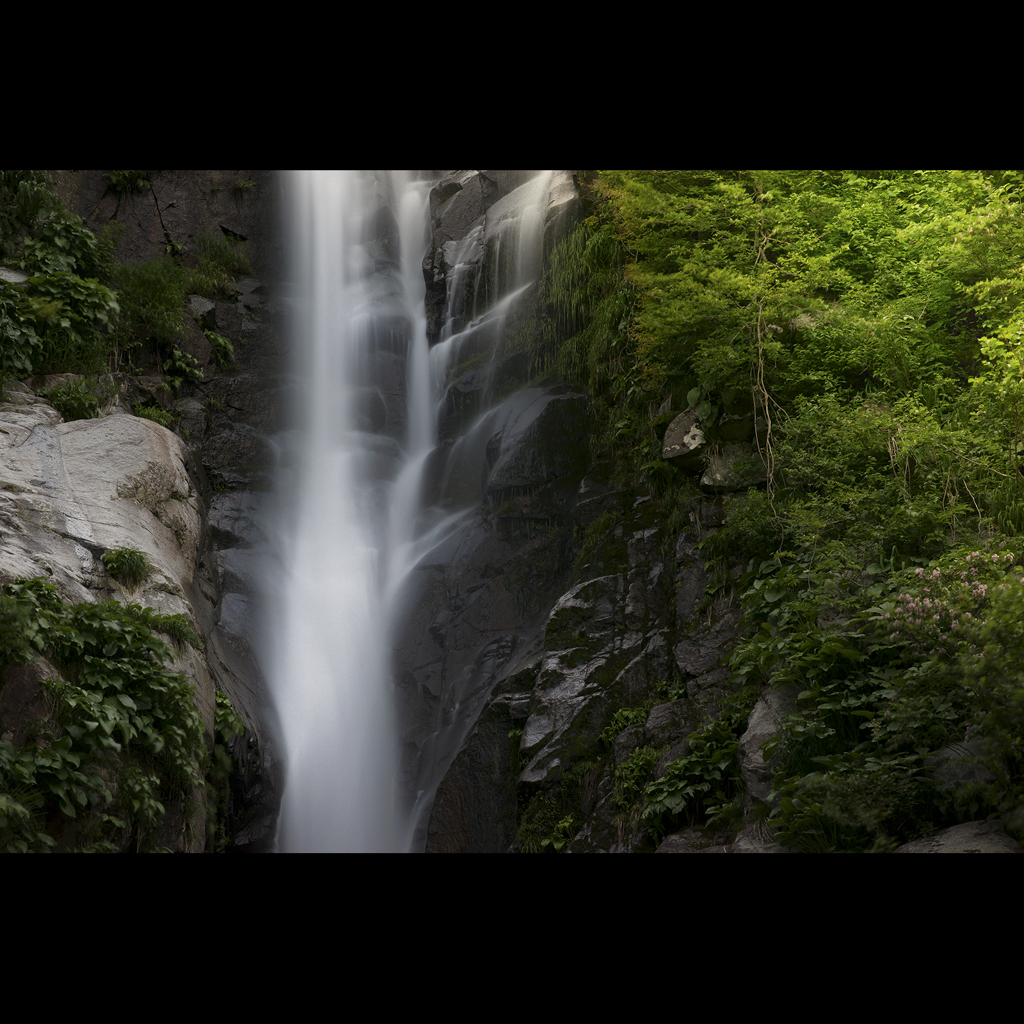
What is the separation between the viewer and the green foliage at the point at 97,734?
528 centimetres

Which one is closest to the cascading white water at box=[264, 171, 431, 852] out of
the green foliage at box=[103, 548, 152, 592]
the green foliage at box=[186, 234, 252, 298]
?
the green foliage at box=[186, 234, 252, 298]

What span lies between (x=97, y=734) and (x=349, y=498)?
22.5 feet

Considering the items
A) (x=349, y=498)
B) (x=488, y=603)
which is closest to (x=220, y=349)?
(x=349, y=498)

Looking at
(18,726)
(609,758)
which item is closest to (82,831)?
(18,726)

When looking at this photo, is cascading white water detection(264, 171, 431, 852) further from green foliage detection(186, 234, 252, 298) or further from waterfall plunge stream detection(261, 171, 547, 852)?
green foliage detection(186, 234, 252, 298)

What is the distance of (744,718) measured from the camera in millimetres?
6719

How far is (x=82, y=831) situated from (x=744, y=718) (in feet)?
16.5

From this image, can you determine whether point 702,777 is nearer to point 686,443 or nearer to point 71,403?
point 686,443

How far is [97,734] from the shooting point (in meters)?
5.69

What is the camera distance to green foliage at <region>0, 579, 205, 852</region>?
5281 millimetres

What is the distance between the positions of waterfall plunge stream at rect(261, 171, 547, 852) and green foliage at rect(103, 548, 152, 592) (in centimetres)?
268
